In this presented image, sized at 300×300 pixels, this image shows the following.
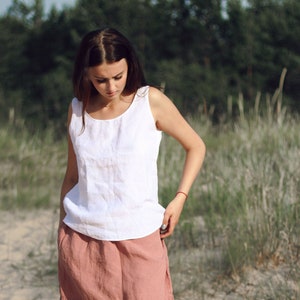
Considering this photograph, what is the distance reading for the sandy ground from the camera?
3.09m

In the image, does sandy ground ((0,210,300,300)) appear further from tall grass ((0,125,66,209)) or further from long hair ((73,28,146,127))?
long hair ((73,28,146,127))

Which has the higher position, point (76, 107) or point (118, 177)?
point (76, 107)

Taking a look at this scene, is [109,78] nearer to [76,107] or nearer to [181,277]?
[76,107]

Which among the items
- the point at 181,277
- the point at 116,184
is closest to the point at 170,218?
the point at 116,184

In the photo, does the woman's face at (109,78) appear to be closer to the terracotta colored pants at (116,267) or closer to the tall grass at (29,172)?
the terracotta colored pants at (116,267)

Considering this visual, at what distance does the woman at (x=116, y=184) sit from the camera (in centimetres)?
182

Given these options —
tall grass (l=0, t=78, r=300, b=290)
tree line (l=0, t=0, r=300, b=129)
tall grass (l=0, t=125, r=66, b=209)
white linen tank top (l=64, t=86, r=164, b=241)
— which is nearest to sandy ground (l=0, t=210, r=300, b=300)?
tall grass (l=0, t=78, r=300, b=290)

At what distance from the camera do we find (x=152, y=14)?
35.6 ft

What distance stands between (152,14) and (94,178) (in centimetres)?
929

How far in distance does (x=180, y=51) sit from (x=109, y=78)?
29.1 feet

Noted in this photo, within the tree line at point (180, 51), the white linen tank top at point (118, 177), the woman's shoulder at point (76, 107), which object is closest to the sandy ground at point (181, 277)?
the white linen tank top at point (118, 177)

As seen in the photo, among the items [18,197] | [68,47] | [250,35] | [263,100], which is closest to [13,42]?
[68,47]

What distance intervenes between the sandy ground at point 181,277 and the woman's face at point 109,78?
4.27ft

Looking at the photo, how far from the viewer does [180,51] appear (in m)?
10.6
